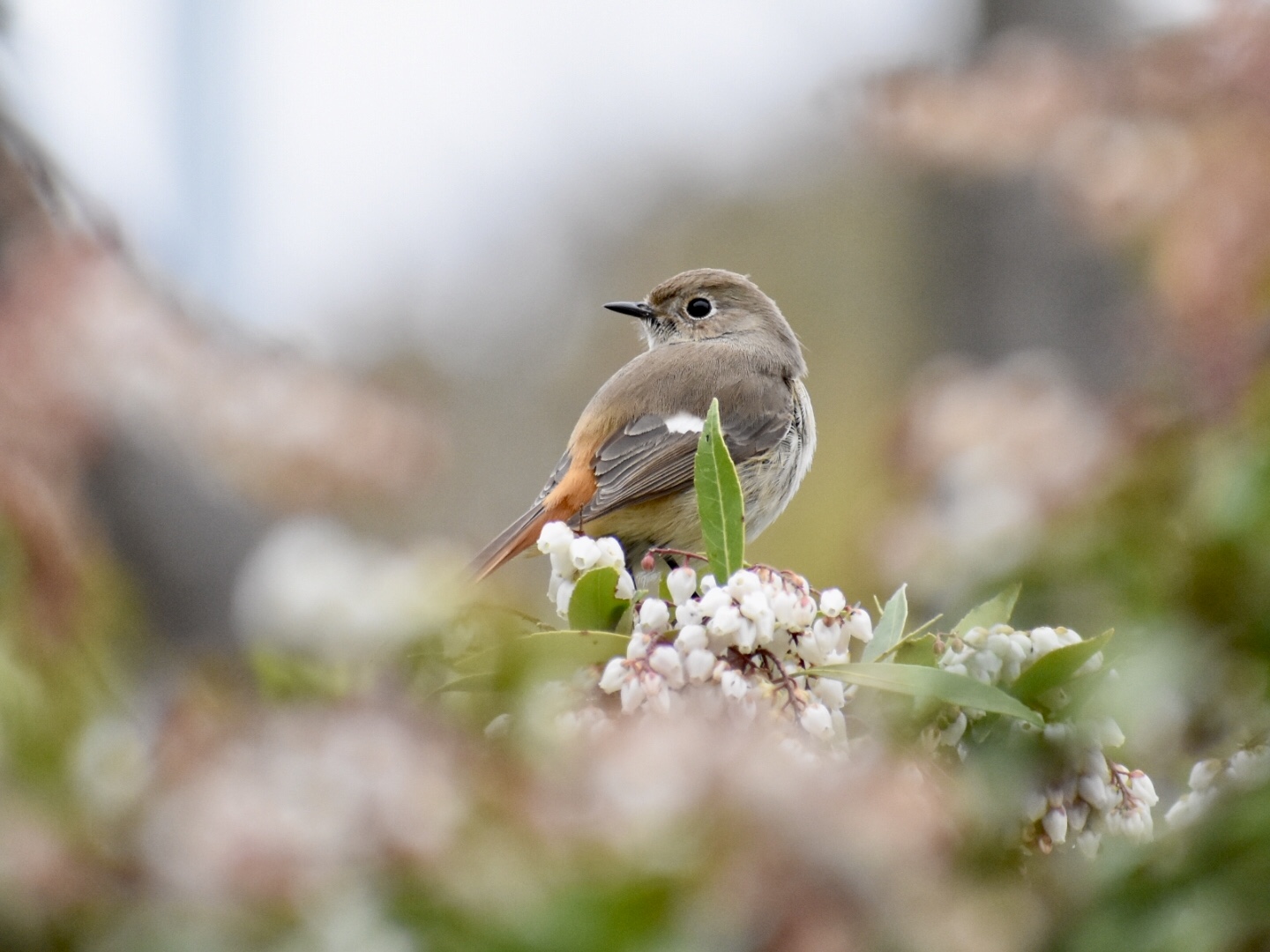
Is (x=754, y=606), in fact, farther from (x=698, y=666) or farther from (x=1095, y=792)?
(x=1095, y=792)

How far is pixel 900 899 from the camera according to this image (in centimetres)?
96


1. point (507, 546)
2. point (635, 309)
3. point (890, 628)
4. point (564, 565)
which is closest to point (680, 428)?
point (507, 546)

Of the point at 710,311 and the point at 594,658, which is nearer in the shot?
the point at 594,658

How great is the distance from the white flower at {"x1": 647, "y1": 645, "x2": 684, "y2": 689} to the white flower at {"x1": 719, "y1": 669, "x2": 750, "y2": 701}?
40 millimetres

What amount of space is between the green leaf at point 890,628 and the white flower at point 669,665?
0.30 metres

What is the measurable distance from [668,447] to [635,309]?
3.26ft

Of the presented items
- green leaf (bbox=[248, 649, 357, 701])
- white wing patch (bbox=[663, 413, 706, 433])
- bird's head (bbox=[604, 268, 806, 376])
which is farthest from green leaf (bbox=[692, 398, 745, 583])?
bird's head (bbox=[604, 268, 806, 376])

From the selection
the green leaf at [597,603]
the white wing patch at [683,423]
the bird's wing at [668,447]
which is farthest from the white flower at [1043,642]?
the white wing patch at [683,423]

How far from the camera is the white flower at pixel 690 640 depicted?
1.31 meters

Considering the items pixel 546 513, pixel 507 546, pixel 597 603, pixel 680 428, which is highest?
pixel 680 428

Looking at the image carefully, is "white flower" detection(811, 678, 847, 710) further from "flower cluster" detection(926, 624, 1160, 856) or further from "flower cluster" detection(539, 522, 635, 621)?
"flower cluster" detection(539, 522, 635, 621)

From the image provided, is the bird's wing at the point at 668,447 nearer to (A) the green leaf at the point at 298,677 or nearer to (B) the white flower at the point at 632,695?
(A) the green leaf at the point at 298,677

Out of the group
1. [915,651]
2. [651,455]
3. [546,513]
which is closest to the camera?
[915,651]

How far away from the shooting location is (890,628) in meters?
1.57
